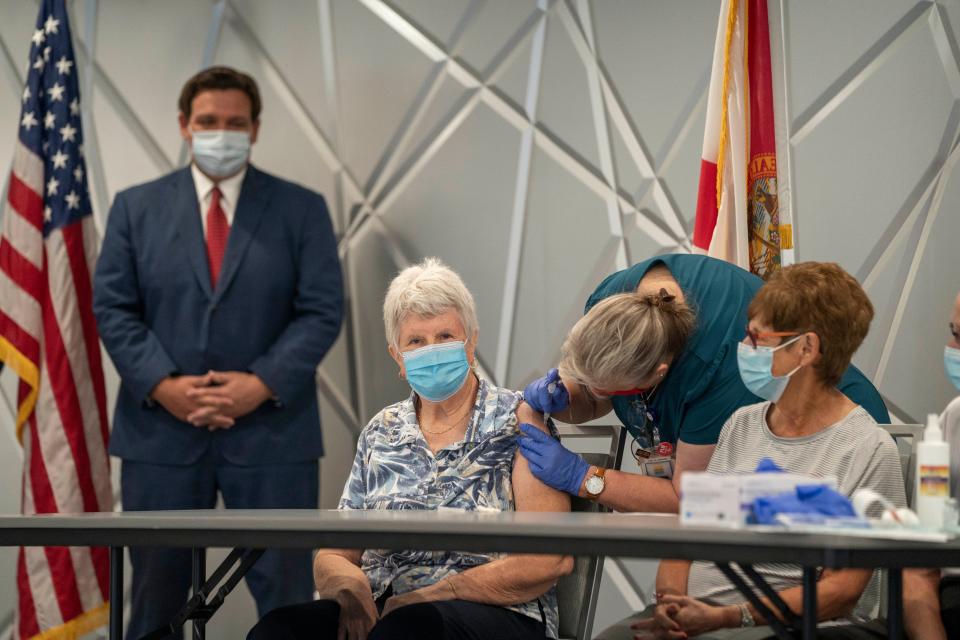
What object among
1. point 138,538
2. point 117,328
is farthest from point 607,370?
point 117,328

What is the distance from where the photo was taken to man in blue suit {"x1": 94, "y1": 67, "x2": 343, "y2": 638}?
13.2 ft

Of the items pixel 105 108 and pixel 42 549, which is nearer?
pixel 42 549

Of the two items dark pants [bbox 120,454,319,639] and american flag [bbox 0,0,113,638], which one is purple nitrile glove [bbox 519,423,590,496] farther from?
american flag [bbox 0,0,113,638]

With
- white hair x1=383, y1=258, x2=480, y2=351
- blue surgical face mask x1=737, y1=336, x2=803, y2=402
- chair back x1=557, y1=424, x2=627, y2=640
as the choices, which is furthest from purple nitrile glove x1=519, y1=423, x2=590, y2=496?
blue surgical face mask x1=737, y1=336, x2=803, y2=402

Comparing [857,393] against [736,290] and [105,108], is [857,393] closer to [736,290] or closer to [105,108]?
[736,290]

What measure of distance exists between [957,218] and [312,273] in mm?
2171

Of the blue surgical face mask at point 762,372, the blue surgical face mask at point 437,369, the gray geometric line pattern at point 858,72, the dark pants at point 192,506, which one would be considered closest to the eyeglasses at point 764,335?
the blue surgical face mask at point 762,372

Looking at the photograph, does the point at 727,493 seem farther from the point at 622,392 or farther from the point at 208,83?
the point at 208,83

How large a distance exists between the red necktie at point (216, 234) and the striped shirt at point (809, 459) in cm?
222

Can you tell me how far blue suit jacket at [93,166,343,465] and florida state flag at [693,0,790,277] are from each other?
1390 millimetres

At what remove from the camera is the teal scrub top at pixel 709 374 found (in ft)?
8.90

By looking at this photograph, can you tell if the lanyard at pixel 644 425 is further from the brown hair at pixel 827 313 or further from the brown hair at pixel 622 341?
the brown hair at pixel 827 313

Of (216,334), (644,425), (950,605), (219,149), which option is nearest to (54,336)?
(216,334)

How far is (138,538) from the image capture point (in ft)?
7.34
